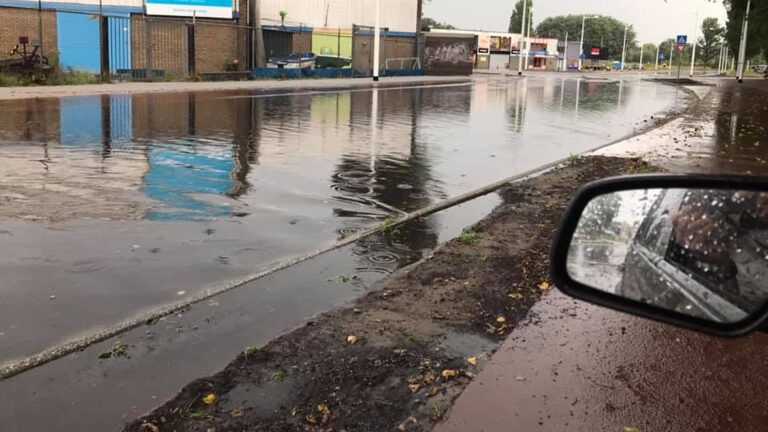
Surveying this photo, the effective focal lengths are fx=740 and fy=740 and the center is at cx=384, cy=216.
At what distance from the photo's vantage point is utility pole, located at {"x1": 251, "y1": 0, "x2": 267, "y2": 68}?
4328cm

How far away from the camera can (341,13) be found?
5284 centimetres

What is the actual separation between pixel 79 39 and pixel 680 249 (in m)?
39.2

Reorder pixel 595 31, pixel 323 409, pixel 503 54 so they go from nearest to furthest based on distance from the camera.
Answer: pixel 323 409 → pixel 503 54 → pixel 595 31

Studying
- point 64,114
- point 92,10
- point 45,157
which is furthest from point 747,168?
point 92,10

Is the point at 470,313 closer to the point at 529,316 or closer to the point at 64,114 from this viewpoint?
the point at 529,316

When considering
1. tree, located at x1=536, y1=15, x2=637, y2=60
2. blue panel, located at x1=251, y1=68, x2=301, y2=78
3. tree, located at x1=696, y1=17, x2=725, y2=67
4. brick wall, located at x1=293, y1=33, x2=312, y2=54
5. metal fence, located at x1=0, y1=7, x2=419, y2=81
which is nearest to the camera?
metal fence, located at x1=0, y1=7, x2=419, y2=81

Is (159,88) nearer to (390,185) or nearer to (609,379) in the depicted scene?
(390,185)

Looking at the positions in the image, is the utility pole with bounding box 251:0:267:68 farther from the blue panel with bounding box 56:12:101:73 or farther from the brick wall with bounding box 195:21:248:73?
the blue panel with bounding box 56:12:101:73

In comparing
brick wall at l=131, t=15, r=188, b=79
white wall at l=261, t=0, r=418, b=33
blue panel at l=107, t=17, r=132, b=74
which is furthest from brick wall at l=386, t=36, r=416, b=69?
blue panel at l=107, t=17, r=132, b=74

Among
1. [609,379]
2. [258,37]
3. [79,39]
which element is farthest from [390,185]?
[258,37]

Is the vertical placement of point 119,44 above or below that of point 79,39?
below

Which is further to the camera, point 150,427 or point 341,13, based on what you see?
point 341,13

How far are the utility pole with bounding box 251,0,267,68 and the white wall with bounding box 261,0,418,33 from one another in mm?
638

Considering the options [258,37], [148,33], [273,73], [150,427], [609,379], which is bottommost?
[150,427]
